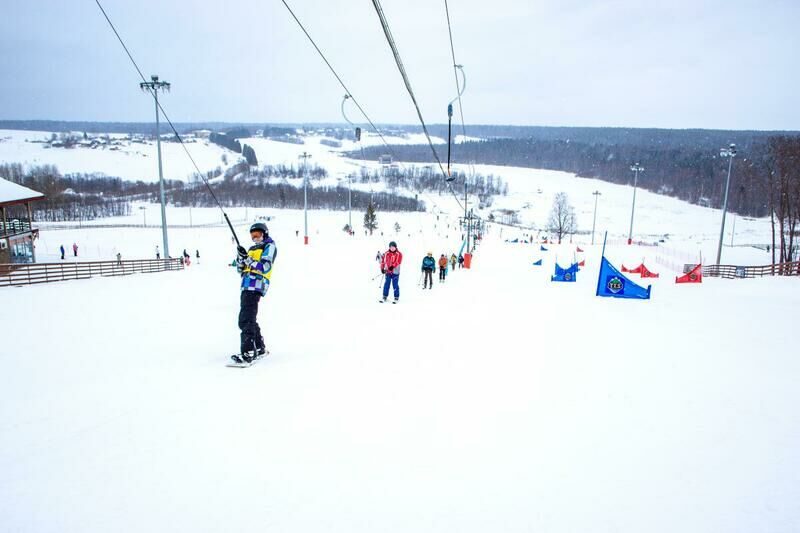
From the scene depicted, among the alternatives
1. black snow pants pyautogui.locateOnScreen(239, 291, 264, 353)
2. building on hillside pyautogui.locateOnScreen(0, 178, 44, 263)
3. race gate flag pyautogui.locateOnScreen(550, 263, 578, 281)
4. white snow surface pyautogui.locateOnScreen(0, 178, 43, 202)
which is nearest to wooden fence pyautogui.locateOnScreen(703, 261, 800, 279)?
race gate flag pyautogui.locateOnScreen(550, 263, 578, 281)

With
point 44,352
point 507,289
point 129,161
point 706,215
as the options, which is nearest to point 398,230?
point 507,289

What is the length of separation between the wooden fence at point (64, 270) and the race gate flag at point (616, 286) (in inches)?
777

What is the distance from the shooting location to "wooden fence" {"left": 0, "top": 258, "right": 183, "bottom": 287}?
15.7 meters

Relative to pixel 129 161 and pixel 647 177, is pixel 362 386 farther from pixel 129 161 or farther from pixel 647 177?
pixel 129 161

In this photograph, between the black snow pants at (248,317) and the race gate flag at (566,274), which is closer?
the black snow pants at (248,317)

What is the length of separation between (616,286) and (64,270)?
2160cm

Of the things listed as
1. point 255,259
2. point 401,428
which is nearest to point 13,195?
point 255,259

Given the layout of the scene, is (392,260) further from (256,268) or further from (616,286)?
(616,286)

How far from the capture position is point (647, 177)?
16288 centimetres

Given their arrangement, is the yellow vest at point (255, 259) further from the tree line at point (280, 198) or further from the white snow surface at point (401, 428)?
the tree line at point (280, 198)

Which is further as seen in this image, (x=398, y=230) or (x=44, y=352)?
(x=398, y=230)

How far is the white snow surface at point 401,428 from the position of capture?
2.92m

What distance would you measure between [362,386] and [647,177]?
18878 cm

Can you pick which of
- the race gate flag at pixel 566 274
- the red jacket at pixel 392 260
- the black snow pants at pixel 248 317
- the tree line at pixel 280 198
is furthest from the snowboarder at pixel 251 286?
the tree line at pixel 280 198
